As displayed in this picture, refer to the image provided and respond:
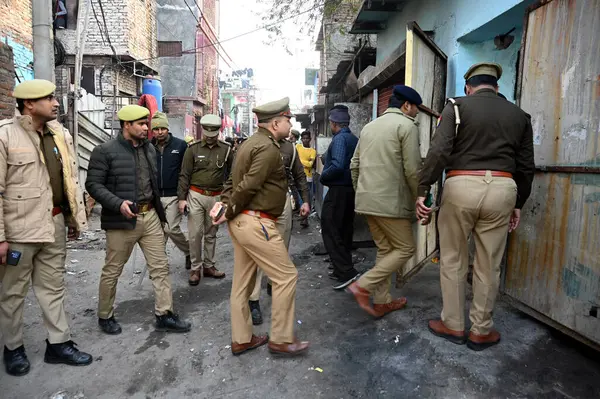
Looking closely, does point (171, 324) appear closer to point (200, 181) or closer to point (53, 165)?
point (53, 165)

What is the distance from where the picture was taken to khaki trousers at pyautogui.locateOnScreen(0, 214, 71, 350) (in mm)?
2957

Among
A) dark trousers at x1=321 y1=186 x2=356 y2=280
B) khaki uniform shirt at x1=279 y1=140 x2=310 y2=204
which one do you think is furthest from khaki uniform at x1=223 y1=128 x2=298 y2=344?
dark trousers at x1=321 y1=186 x2=356 y2=280

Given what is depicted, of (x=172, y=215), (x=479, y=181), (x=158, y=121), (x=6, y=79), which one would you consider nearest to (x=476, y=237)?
(x=479, y=181)

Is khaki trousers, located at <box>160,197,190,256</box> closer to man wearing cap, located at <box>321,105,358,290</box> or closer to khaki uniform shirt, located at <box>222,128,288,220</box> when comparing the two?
man wearing cap, located at <box>321,105,358,290</box>

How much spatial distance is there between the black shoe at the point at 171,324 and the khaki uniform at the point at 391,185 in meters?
1.61

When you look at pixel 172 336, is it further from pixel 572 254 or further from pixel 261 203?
pixel 572 254

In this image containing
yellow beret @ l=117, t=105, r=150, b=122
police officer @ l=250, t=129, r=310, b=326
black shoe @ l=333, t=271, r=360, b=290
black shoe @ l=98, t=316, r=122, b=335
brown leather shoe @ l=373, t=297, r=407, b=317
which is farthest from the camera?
black shoe @ l=333, t=271, r=360, b=290

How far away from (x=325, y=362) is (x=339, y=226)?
6.85 feet

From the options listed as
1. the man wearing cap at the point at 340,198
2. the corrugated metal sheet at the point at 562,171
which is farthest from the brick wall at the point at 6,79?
the corrugated metal sheet at the point at 562,171

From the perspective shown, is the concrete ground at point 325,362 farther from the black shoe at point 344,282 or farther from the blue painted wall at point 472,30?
the blue painted wall at point 472,30

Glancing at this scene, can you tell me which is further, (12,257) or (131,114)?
(131,114)

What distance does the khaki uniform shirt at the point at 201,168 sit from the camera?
5.12 metres

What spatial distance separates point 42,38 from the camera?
18.1 feet

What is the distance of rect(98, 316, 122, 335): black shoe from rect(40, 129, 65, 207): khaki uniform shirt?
1168 mm
